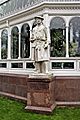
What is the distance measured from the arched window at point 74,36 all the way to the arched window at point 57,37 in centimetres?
28

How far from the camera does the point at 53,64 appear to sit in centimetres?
954

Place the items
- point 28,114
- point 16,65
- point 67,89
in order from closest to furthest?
point 28,114 → point 67,89 → point 16,65

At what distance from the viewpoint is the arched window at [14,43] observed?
11.4 meters

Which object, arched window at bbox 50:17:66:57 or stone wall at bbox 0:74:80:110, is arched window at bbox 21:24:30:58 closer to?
stone wall at bbox 0:74:80:110

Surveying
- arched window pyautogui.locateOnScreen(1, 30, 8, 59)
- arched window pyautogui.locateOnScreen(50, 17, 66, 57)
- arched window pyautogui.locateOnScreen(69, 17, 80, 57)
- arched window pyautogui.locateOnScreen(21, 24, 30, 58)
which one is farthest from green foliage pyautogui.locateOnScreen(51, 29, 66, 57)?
arched window pyautogui.locateOnScreen(1, 30, 8, 59)

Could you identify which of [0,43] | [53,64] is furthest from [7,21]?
[53,64]

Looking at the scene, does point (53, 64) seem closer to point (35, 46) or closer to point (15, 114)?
point (35, 46)

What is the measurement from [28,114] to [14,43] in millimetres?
4801

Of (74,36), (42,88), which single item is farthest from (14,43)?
(42,88)

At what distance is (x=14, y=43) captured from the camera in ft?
38.1

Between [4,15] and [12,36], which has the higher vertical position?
[4,15]

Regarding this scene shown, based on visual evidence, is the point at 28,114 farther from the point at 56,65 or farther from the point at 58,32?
the point at 58,32

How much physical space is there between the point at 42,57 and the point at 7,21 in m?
4.51

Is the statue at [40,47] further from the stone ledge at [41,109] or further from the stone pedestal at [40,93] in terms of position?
the stone ledge at [41,109]
